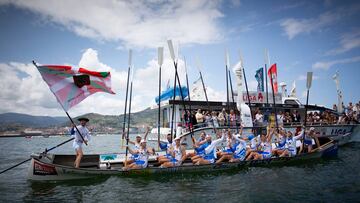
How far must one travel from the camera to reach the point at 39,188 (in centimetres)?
994

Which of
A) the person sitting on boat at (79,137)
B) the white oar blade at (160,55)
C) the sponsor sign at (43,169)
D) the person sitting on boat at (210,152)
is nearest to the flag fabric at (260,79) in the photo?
the white oar blade at (160,55)

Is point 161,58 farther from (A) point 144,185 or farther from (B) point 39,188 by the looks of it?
(B) point 39,188

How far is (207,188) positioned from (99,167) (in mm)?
5653

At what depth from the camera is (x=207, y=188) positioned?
9.77 meters

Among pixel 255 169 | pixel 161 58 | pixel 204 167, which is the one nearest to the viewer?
pixel 204 167

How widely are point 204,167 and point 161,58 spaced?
7.70 meters

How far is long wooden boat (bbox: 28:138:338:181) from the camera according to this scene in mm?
10352

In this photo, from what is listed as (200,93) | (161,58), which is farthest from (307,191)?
(200,93)

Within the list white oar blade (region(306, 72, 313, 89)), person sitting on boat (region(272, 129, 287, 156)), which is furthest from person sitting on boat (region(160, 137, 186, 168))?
white oar blade (region(306, 72, 313, 89))

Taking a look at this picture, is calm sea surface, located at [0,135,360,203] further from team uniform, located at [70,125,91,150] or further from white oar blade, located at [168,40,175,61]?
white oar blade, located at [168,40,175,61]

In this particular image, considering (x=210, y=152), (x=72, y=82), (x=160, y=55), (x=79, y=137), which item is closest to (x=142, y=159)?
(x=79, y=137)

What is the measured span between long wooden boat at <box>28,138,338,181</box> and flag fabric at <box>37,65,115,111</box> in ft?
8.35

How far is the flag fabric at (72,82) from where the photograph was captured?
33.3ft

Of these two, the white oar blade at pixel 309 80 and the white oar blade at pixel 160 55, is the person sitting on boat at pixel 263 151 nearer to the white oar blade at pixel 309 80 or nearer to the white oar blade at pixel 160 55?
the white oar blade at pixel 309 80
